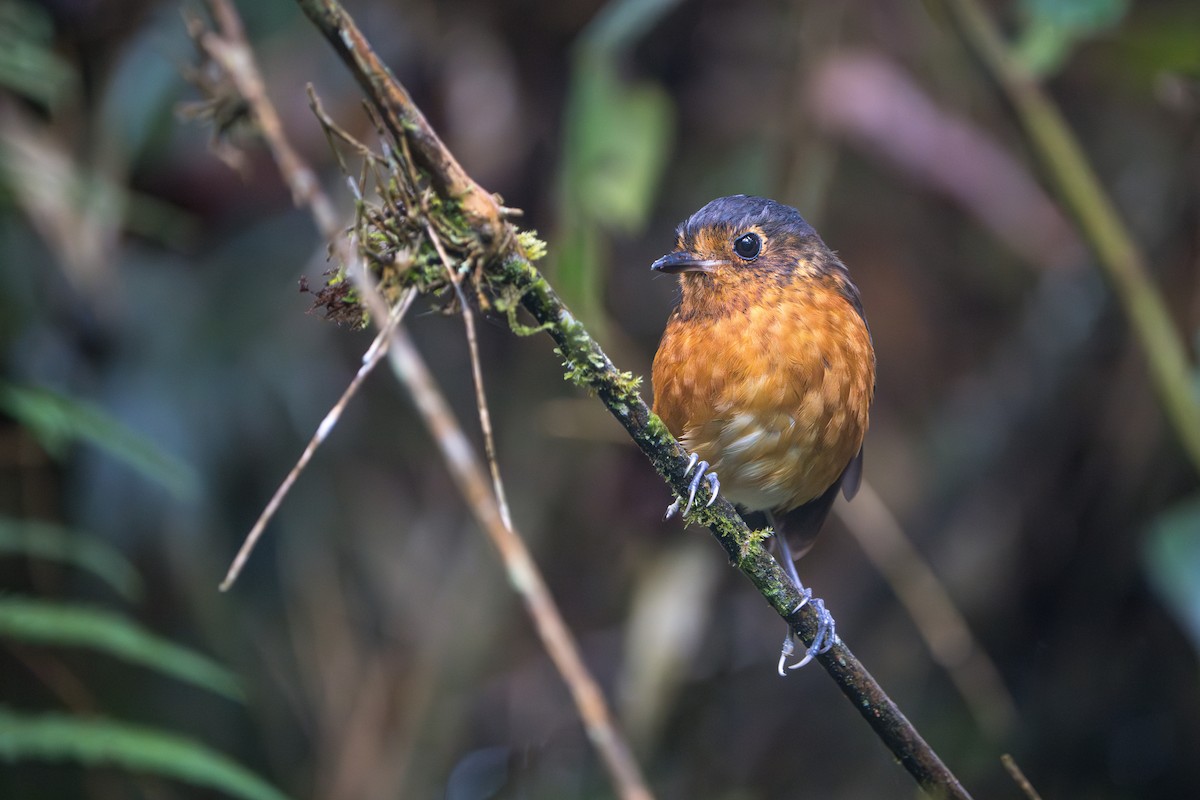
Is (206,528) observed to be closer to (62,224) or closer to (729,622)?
(62,224)

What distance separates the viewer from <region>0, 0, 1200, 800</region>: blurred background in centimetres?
348

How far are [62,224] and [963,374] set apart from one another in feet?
9.71

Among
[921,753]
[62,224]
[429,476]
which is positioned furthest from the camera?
[429,476]

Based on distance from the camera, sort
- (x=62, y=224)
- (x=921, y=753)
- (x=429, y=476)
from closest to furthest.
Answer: (x=921, y=753), (x=62, y=224), (x=429, y=476)

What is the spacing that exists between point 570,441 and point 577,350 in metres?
2.62

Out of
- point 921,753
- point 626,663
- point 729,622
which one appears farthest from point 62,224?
point 921,753

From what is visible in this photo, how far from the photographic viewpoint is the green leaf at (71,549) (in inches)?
104

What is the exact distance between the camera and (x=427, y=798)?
11.6 feet

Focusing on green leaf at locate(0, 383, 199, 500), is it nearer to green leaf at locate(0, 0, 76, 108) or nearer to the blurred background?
the blurred background

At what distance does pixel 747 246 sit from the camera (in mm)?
1892

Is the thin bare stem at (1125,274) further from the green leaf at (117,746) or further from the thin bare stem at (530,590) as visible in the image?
the green leaf at (117,746)

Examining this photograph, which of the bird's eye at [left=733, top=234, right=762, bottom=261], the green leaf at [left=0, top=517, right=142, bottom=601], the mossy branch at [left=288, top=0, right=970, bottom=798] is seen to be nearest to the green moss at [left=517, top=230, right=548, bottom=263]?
the mossy branch at [left=288, top=0, right=970, bottom=798]

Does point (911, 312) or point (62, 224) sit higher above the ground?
point (62, 224)

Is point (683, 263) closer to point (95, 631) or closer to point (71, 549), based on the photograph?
point (95, 631)
